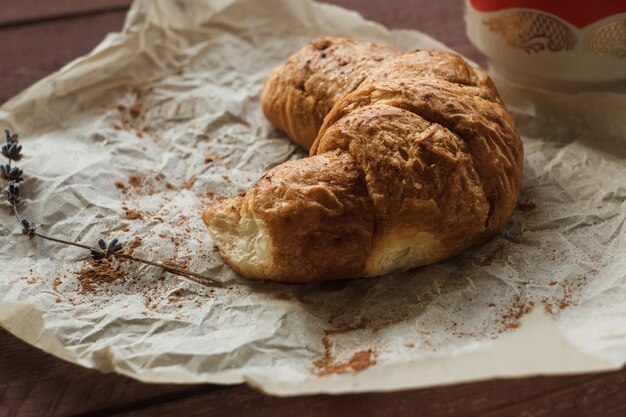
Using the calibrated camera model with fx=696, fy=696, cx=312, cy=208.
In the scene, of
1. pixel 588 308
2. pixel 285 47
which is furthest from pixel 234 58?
pixel 588 308

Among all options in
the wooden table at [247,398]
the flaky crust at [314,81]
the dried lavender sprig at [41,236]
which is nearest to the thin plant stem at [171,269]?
the dried lavender sprig at [41,236]

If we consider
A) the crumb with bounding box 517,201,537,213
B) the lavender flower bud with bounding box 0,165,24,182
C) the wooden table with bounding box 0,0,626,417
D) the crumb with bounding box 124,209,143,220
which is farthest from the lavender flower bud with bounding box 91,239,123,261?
the crumb with bounding box 517,201,537,213

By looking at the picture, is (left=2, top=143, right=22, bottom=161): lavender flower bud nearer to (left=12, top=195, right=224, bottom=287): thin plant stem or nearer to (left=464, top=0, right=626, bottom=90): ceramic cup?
(left=12, top=195, right=224, bottom=287): thin plant stem

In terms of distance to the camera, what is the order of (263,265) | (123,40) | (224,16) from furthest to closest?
(224,16) < (123,40) < (263,265)

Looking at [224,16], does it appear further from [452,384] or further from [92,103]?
[452,384]

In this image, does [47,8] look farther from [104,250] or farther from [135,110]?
[104,250]

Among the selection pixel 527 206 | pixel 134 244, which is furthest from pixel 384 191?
pixel 134 244

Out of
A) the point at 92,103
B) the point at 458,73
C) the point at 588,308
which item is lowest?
the point at 588,308
